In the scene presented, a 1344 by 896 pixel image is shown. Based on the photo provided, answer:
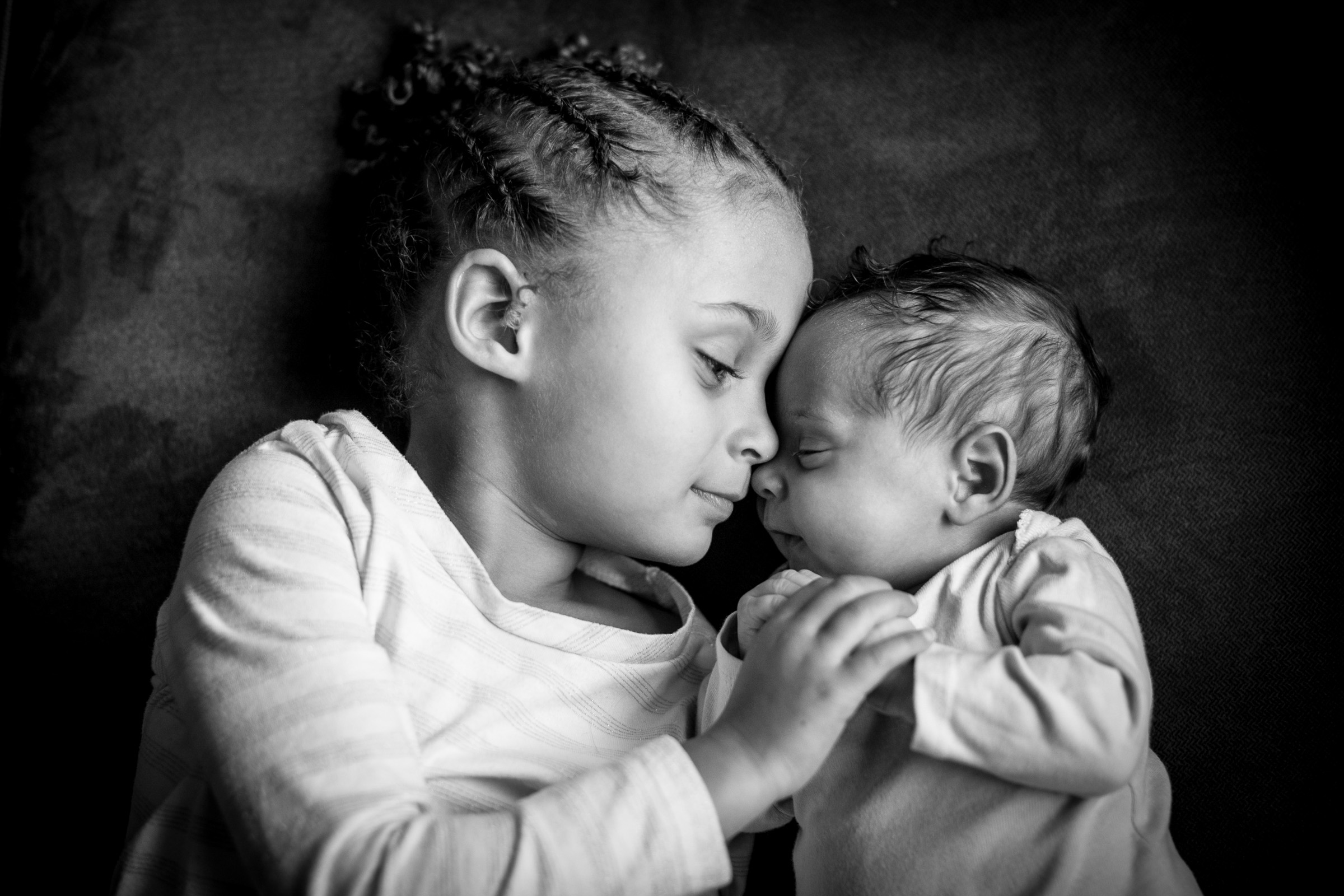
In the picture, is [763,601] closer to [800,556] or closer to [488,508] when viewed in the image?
[800,556]

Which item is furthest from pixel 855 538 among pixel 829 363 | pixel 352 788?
pixel 352 788

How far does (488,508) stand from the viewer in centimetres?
124

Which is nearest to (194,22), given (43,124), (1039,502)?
(43,124)

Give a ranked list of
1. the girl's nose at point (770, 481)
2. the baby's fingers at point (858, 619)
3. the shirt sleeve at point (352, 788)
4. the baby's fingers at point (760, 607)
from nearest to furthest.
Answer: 1. the shirt sleeve at point (352, 788)
2. the baby's fingers at point (858, 619)
3. the baby's fingers at point (760, 607)
4. the girl's nose at point (770, 481)

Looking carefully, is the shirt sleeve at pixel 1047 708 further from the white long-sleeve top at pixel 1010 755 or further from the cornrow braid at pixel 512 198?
the cornrow braid at pixel 512 198

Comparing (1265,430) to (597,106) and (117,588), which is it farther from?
(117,588)

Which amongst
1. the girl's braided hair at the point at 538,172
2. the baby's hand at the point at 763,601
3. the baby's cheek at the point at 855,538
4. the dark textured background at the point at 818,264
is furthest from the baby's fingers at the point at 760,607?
the girl's braided hair at the point at 538,172

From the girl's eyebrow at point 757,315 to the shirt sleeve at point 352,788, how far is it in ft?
1.68

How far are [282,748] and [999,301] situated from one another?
3.13 ft

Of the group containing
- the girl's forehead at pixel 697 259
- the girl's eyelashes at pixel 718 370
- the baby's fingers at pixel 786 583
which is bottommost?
the baby's fingers at pixel 786 583

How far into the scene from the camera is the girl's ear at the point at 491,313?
118 centimetres

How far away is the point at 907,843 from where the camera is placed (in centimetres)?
104

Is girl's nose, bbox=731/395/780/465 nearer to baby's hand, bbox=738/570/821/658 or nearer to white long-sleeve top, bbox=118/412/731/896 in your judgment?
baby's hand, bbox=738/570/821/658

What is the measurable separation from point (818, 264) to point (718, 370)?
0.38m
